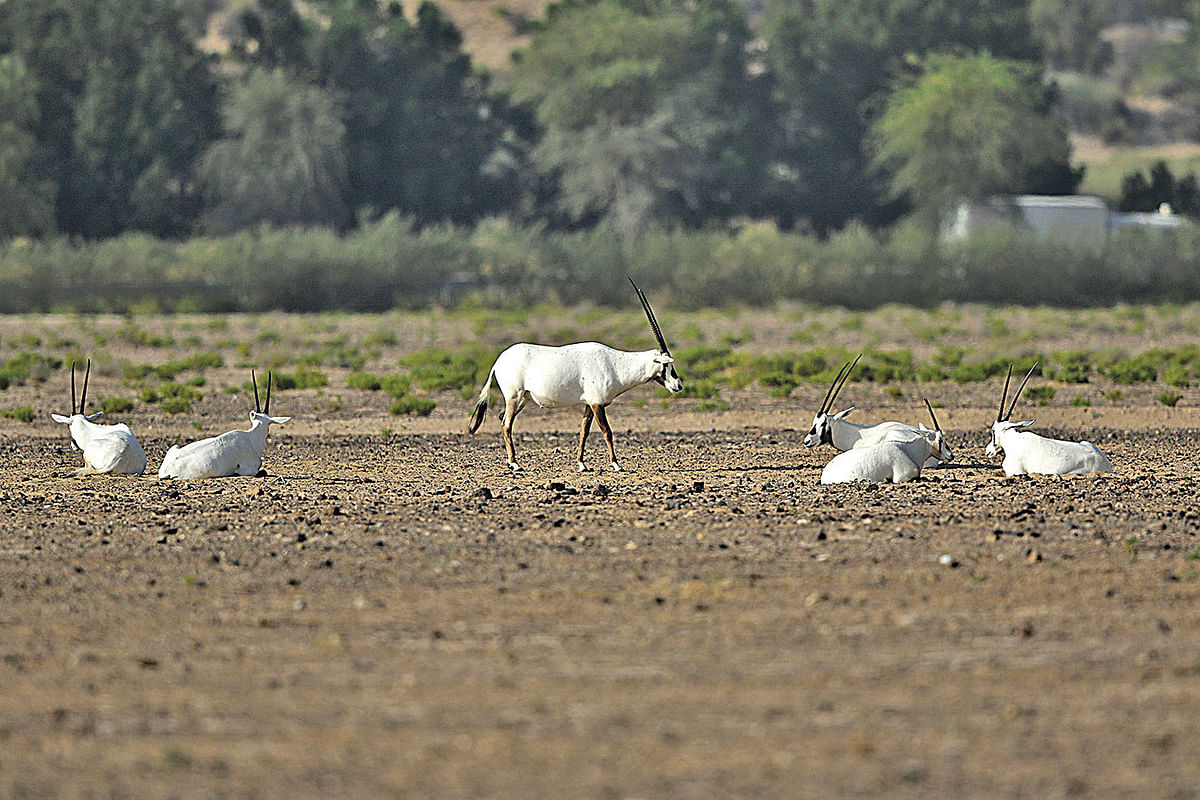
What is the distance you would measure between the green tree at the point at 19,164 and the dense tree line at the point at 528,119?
86 millimetres

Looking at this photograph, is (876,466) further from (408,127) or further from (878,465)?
(408,127)

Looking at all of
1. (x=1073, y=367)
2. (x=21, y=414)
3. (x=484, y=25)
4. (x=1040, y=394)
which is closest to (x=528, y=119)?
(x=1073, y=367)

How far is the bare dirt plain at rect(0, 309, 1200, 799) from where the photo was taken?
664cm

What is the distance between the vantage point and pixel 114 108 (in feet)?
232

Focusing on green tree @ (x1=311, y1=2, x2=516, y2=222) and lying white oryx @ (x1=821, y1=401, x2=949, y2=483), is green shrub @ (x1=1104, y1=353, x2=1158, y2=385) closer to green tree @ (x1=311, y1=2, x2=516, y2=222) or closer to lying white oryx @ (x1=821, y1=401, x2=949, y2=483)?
lying white oryx @ (x1=821, y1=401, x2=949, y2=483)

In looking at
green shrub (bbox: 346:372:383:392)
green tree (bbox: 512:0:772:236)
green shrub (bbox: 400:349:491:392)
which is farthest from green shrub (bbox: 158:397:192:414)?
green tree (bbox: 512:0:772:236)

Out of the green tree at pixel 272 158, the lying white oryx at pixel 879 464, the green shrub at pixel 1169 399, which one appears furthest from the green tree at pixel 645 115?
the lying white oryx at pixel 879 464

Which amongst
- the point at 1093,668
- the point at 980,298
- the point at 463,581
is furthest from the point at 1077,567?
the point at 980,298

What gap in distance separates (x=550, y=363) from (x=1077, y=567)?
6196 mm

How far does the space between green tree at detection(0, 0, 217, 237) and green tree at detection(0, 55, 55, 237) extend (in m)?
1.47

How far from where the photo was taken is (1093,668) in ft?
26.6

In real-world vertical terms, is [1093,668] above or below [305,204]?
below

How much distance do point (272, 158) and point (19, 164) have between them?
32.5 ft

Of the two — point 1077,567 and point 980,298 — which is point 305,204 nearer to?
point 980,298
